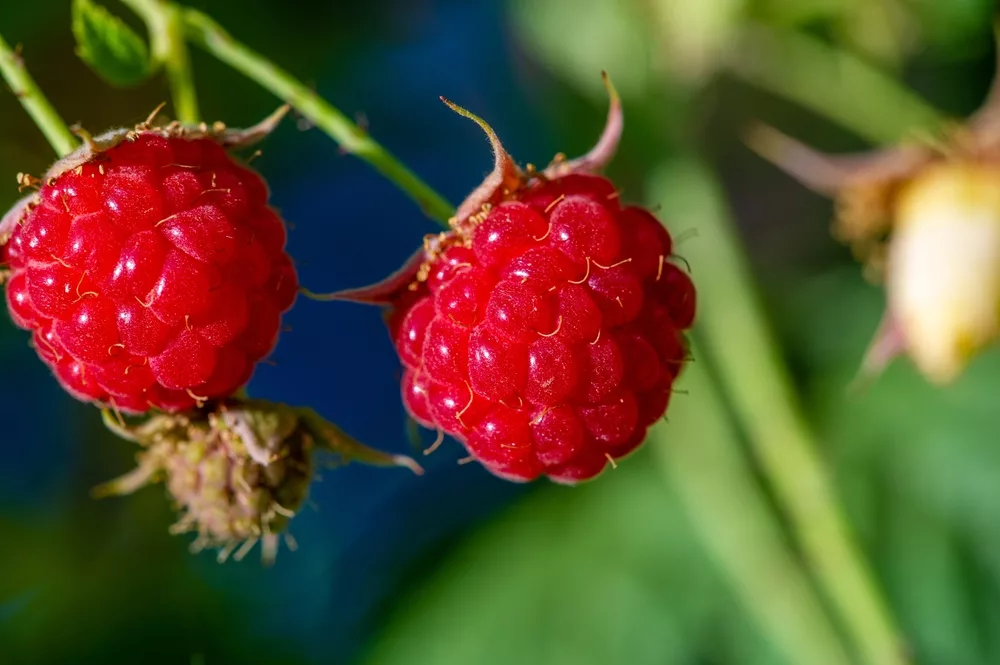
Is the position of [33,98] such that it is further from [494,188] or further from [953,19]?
[953,19]

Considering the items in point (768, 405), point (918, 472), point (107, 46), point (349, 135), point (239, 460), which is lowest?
point (918, 472)

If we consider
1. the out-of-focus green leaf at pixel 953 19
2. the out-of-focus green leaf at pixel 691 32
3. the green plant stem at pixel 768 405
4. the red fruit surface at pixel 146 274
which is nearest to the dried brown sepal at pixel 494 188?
the red fruit surface at pixel 146 274

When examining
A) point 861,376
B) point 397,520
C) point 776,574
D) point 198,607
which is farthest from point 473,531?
point 861,376

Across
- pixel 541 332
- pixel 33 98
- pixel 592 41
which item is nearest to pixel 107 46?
pixel 33 98

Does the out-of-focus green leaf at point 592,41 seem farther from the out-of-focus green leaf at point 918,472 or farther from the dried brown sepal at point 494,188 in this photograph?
Answer: the dried brown sepal at point 494,188

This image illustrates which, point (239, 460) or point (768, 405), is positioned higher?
point (239, 460)

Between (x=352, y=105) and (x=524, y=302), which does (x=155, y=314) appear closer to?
(x=524, y=302)
